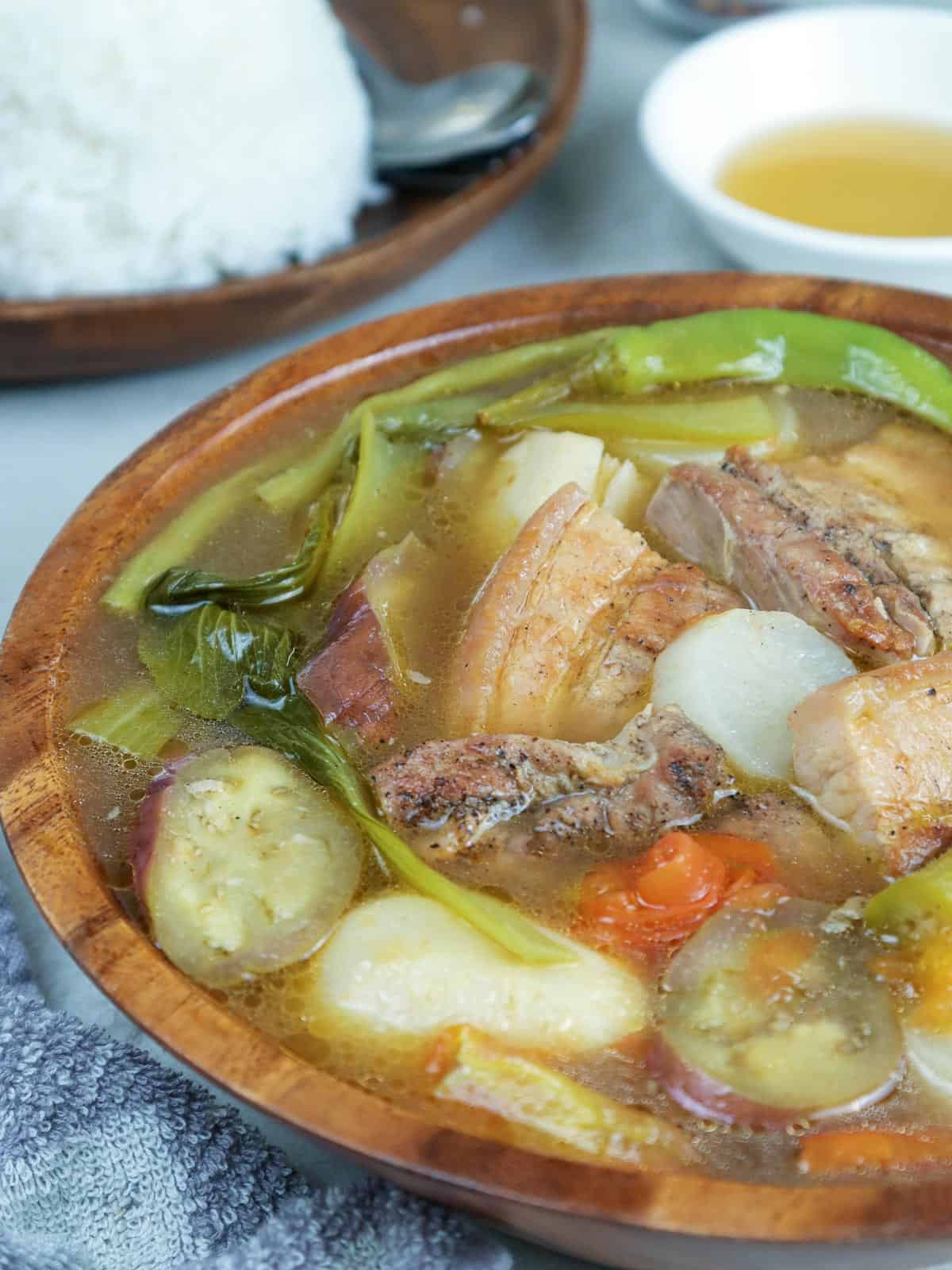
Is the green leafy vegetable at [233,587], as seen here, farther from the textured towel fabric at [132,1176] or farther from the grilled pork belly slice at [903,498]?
the grilled pork belly slice at [903,498]

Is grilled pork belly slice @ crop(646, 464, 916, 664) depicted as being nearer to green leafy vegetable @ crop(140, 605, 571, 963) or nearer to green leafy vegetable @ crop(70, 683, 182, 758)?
green leafy vegetable @ crop(140, 605, 571, 963)

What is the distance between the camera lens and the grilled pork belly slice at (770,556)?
2.22 m

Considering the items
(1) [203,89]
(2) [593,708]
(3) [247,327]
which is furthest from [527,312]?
(1) [203,89]

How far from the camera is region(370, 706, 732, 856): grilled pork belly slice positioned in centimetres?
203

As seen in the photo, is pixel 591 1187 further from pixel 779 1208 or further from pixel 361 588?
pixel 361 588

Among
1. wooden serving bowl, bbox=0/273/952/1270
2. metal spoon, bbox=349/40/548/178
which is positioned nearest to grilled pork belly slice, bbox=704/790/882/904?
wooden serving bowl, bbox=0/273/952/1270

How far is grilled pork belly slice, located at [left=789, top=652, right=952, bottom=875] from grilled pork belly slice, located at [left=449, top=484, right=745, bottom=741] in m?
0.31

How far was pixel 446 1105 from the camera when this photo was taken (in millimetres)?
1718

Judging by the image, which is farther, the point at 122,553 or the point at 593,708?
the point at 122,553

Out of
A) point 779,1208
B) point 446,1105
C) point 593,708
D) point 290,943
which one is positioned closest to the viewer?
point 779,1208

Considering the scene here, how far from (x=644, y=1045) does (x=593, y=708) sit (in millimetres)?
565

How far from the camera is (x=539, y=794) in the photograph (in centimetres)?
204

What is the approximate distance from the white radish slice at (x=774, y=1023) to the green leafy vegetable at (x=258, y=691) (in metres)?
0.31

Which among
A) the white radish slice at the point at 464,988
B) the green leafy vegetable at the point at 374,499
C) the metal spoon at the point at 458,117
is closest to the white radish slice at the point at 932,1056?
the white radish slice at the point at 464,988
